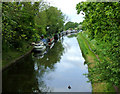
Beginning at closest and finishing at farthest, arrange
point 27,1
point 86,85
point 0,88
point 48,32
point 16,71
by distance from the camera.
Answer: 1. point 0,88
2. point 86,85
3. point 16,71
4. point 27,1
5. point 48,32

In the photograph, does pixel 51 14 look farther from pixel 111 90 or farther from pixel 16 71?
pixel 111 90

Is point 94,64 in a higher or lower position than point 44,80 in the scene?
higher

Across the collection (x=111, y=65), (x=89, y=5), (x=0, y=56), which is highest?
(x=89, y=5)

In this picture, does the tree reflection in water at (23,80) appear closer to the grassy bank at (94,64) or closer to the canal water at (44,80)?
the canal water at (44,80)

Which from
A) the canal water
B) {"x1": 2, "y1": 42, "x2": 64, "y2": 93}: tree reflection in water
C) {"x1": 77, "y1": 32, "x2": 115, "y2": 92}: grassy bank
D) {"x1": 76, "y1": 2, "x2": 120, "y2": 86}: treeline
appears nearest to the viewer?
{"x1": 76, "y1": 2, "x2": 120, "y2": 86}: treeline

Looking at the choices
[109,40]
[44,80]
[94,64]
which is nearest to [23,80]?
[44,80]

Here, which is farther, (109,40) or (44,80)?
(44,80)

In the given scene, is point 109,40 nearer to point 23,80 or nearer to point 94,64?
point 94,64

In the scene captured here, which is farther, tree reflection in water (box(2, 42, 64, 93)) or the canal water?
the canal water

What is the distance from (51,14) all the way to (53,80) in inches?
1570

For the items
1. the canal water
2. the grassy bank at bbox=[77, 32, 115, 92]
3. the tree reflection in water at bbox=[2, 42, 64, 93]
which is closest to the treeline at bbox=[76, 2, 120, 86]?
the grassy bank at bbox=[77, 32, 115, 92]

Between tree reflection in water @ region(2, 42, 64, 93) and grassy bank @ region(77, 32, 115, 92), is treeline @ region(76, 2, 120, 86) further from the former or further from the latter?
tree reflection in water @ region(2, 42, 64, 93)

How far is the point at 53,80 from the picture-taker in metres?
16.5

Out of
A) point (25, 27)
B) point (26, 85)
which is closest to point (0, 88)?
point (26, 85)
